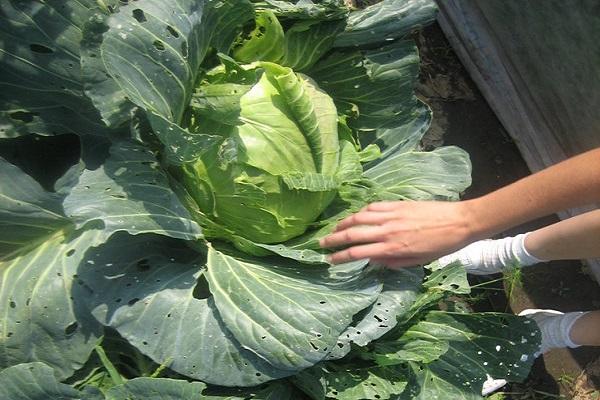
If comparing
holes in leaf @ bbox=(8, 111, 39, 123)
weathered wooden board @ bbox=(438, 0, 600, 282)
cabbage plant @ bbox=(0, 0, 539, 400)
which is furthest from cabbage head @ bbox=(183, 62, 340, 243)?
weathered wooden board @ bbox=(438, 0, 600, 282)

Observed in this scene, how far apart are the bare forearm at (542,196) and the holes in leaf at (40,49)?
3.16ft

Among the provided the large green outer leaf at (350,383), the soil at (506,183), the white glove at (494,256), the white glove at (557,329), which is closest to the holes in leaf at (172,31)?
the large green outer leaf at (350,383)

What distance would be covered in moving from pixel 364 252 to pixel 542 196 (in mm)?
397

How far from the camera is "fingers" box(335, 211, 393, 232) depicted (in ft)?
5.18

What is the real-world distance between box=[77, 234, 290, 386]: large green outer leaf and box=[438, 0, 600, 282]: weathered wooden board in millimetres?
1353

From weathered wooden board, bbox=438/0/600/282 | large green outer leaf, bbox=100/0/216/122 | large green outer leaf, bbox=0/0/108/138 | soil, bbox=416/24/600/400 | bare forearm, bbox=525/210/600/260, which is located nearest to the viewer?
large green outer leaf, bbox=100/0/216/122

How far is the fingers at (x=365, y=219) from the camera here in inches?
62.2

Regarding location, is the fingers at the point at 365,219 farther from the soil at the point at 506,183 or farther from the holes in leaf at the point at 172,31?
the soil at the point at 506,183

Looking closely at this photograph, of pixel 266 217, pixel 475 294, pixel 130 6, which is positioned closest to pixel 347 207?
pixel 266 217

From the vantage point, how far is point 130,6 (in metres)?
1.40

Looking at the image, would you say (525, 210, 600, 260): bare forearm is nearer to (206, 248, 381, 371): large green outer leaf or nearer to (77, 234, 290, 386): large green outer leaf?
(206, 248, 381, 371): large green outer leaf

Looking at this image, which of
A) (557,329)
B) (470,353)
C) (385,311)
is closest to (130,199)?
(385,311)

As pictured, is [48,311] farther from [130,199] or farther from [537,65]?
[537,65]

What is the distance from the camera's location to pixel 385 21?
1.88 meters
